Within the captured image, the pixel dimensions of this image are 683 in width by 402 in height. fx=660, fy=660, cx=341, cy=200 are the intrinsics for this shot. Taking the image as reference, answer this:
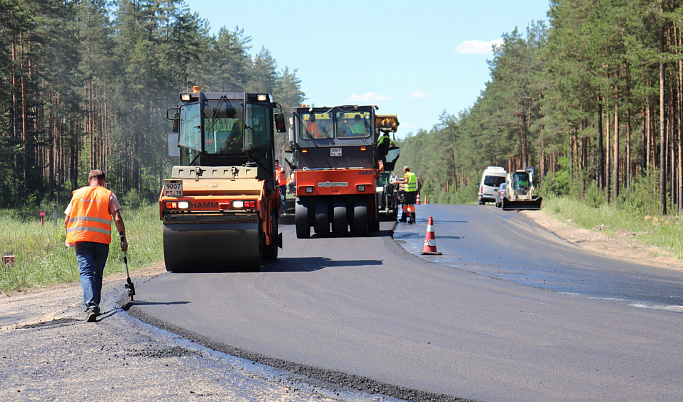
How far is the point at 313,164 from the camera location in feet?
67.7

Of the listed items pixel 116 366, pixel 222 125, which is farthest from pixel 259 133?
pixel 116 366

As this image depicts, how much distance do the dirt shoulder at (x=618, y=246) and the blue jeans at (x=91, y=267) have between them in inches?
447

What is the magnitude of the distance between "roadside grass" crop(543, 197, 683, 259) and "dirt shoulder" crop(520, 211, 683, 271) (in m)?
0.27

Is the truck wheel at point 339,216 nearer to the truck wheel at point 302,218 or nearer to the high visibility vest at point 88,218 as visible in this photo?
the truck wheel at point 302,218

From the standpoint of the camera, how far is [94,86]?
68.7 m

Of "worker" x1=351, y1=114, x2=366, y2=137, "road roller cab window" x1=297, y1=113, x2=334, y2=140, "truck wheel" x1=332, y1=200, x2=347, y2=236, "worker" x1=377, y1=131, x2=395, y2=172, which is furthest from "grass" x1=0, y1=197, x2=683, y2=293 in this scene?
"worker" x1=377, y1=131, x2=395, y2=172

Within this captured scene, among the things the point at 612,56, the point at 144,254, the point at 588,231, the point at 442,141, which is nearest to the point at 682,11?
the point at 612,56

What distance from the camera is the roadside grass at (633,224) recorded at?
60.0 feet

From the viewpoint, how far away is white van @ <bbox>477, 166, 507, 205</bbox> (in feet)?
169

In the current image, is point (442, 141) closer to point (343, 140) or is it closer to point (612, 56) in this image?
point (612, 56)

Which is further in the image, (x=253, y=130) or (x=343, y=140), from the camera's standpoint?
(x=343, y=140)

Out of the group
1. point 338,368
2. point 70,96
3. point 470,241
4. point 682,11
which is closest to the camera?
point 338,368

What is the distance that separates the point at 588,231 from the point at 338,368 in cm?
1970

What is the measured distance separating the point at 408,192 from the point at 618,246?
882 centimetres
